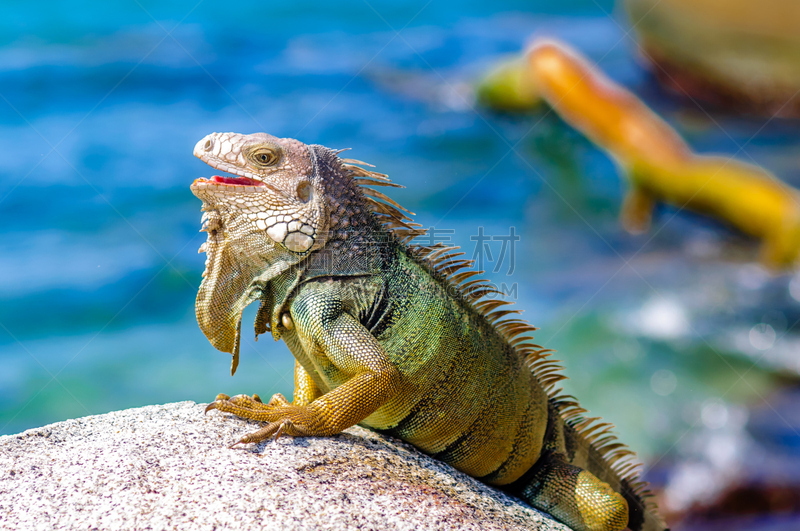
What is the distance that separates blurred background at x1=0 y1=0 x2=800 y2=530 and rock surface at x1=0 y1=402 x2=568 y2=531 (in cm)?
489

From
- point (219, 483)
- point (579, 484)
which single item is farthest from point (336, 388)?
point (579, 484)

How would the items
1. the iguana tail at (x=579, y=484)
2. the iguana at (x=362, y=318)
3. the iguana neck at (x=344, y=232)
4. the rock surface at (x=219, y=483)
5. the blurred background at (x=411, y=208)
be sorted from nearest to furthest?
the rock surface at (x=219, y=483), the iguana at (x=362, y=318), the iguana neck at (x=344, y=232), the iguana tail at (x=579, y=484), the blurred background at (x=411, y=208)

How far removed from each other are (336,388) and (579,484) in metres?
1.68

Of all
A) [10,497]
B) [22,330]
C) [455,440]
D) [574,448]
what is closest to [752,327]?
[574,448]

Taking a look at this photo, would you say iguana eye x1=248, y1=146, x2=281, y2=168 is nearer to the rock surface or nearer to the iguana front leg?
the iguana front leg

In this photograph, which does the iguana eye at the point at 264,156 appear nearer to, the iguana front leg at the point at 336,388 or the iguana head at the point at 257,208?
the iguana head at the point at 257,208

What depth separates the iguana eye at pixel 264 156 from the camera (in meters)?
3.21

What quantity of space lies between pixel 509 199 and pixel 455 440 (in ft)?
34.9

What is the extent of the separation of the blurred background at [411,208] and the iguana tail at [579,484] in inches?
126

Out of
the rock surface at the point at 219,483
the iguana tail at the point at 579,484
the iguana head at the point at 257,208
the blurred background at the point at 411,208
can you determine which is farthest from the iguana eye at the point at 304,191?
the blurred background at the point at 411,208

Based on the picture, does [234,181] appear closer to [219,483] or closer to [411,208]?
[219,483]

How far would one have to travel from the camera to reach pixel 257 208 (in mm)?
3191

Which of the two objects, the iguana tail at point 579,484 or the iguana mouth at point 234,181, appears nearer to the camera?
the iguana mouth at point 234,181

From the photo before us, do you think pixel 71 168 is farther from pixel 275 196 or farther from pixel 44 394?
pixel 275 196
